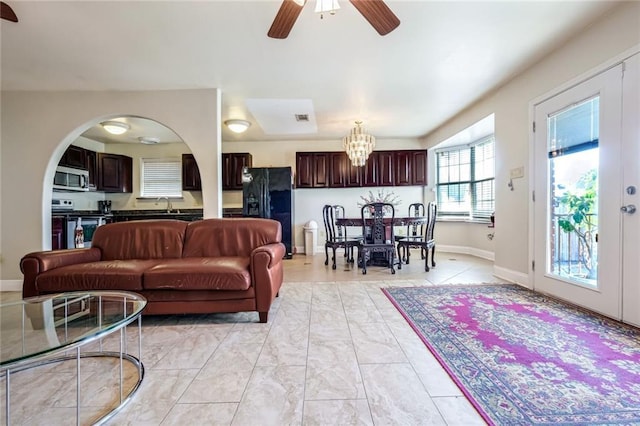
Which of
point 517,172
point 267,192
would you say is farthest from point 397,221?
point 267,192

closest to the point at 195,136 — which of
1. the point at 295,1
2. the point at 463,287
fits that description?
the point at 295,1

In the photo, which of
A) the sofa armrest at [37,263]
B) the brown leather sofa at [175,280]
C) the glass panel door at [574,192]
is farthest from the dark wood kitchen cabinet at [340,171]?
the sofa armrest at [37,263]

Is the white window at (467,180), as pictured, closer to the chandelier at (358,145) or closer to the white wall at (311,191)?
the white wall at (311,191)

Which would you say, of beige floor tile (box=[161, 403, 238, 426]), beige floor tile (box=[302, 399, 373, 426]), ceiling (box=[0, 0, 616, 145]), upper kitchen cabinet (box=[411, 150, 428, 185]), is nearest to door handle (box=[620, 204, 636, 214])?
ceiling (box=[0, 0, 616, 145])

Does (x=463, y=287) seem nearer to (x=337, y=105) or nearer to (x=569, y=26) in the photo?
(x=569, y=26)

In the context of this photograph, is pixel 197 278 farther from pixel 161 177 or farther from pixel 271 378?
pixel 161 177

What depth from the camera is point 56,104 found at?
382cm

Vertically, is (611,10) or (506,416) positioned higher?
(611,10)

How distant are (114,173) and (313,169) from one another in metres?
4.27

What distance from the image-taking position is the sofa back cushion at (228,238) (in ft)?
9.96

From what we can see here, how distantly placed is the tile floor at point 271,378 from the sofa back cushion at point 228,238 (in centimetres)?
70

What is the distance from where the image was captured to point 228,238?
308cm

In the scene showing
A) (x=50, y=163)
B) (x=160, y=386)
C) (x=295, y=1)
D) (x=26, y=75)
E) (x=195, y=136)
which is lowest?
(x=160, y=386)

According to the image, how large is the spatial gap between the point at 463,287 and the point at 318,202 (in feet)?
12.8
